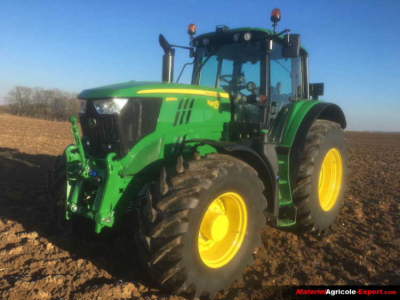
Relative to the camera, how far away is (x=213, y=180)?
290cm

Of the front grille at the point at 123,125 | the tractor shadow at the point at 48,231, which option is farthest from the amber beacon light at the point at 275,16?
the tractor shadow at the point at 48,231

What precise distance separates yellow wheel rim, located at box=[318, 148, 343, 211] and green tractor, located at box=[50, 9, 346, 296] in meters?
0.02

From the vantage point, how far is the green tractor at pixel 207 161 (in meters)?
2.80

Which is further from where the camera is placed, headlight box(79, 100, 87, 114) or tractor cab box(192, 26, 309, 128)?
tractor cab box(192, 26, 309, 128)

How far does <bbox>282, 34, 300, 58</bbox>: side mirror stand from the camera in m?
3.82

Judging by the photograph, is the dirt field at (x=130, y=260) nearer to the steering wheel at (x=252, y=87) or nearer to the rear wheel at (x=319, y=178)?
the rear wheel at (x=319, y=178)

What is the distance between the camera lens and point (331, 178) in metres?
5.10

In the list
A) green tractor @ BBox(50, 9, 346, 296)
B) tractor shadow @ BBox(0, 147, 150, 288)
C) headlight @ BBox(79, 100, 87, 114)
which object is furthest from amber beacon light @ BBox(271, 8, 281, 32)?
tractor shadow @ BBox(0, 147, 150, 288)

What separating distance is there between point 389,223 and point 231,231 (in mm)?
2917

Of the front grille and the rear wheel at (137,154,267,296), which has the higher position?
the front grille

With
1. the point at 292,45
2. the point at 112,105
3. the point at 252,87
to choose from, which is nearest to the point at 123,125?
the point at 112,105

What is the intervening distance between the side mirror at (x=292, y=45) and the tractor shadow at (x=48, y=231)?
2742mm

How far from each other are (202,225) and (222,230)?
0.68ft

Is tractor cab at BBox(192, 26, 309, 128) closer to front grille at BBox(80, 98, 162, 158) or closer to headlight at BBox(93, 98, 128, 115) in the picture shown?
front grille at BBox(80, 98, 162, 158)
